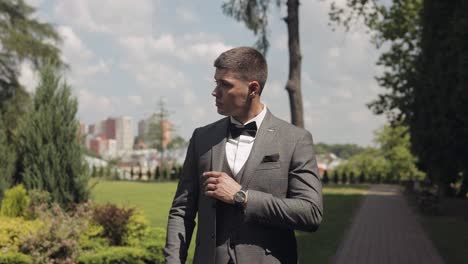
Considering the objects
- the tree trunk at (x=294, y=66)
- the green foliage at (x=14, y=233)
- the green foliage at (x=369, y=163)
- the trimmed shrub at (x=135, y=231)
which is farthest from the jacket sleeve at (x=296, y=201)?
the green foliage at (x=369, y=163)

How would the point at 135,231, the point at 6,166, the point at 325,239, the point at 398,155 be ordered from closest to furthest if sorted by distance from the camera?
the point at 135,231, the point at 325,239, the point at 6,166, the point at 398,155

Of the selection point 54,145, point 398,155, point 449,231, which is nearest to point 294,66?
point 449,231

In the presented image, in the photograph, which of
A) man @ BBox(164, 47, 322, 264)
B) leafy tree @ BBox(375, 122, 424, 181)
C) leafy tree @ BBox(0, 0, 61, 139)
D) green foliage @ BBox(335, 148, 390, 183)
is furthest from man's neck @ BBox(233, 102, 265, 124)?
green foliage @ BBox(335, 148, 390, 183)

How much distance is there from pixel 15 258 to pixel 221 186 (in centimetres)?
742

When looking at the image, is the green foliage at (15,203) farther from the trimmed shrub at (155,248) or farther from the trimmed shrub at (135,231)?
the trimmed shrub at (155,248)

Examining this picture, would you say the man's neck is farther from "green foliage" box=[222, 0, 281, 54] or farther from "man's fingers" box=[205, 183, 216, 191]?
"green foliage" box=[222, 0, 281, 54]

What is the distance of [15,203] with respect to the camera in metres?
12.4

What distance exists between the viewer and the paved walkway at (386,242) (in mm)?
11688

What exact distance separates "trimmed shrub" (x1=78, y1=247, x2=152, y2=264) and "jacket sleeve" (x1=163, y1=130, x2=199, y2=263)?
6.78 metres

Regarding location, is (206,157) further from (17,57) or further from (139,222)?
(17,57)

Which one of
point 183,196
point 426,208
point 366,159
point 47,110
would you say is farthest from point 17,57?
point 366,159

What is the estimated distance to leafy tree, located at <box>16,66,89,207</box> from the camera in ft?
43.5

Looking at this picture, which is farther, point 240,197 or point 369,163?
point 369,163

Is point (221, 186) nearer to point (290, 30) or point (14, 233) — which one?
point (14, 233)
